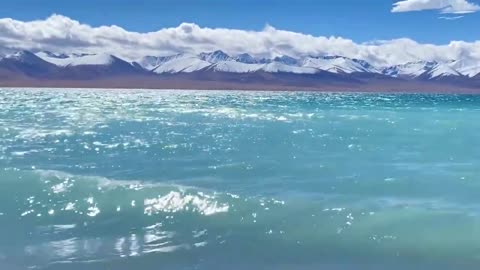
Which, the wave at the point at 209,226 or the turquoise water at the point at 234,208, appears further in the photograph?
the wave at the point at 209,226

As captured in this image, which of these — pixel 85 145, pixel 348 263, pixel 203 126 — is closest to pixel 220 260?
pixel 348 263

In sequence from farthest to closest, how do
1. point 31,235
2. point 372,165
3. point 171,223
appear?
point 372,165
point 171,223
point 31,235

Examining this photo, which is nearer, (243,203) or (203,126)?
(243,203)

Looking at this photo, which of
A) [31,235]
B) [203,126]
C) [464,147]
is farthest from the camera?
[203,126]

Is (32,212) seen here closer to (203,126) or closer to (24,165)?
(24,165)

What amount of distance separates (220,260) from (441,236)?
3818 mm

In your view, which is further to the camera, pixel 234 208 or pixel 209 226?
pixel 234 208

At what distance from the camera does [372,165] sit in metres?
19.6

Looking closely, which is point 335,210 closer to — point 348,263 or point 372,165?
point 348,263

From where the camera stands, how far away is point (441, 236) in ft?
34.8

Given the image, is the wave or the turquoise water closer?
the turquoise water

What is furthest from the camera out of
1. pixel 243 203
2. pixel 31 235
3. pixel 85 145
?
pixel 85 145

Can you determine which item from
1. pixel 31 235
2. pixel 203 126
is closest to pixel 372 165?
pixel 31 235

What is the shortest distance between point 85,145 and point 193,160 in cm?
558
